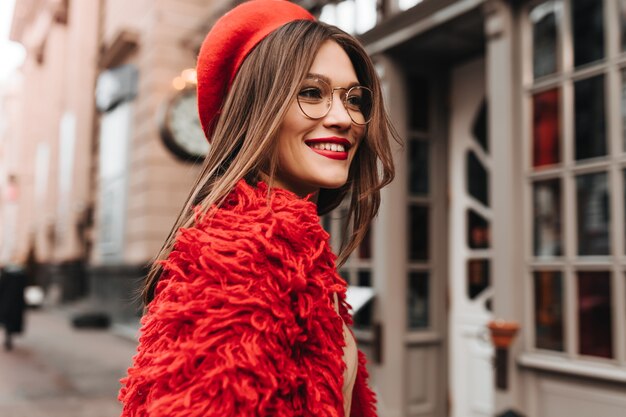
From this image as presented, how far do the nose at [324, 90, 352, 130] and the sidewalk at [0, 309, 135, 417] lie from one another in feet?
15.5

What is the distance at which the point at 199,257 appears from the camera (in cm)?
90

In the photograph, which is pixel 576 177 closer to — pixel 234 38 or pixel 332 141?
pixel 332 141

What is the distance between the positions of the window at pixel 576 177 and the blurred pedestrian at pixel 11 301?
8.42 m

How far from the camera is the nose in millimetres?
1132

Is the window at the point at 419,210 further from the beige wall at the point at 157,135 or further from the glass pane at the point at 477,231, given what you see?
the beige wall at the point at 157,135

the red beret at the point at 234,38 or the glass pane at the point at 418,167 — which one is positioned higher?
the glass pane at the point at 418,167

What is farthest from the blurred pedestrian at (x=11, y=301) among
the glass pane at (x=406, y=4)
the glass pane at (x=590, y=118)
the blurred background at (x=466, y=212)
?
the glass pane at (x=590, y=118)

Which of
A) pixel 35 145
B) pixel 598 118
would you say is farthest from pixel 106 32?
pixel 598 118

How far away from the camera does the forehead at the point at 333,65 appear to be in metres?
1.12

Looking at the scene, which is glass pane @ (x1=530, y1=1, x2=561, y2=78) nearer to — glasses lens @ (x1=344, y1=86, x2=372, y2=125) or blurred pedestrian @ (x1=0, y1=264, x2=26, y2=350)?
glasses lens @ (x1=344, y1=86, x2=372, y2=125)

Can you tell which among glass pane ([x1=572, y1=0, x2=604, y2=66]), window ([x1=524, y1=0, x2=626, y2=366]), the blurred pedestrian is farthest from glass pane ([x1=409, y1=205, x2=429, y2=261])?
the blurred pedestrian

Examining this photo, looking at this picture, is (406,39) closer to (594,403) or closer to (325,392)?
(594,403)

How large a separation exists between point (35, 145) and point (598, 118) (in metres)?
21.9

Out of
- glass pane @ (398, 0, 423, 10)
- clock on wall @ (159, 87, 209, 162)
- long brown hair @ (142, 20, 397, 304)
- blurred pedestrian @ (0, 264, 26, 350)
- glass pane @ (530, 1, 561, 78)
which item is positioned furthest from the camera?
blurred pedestrian @ (0, 264, 26, 350)
